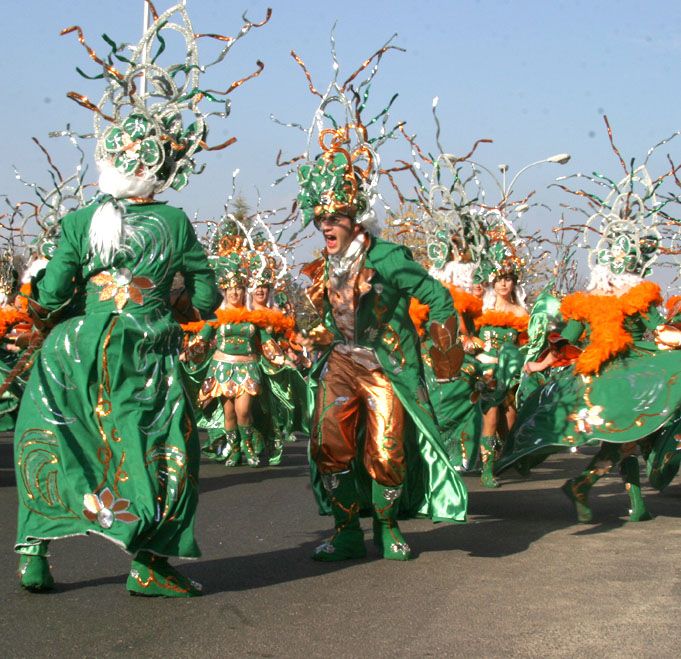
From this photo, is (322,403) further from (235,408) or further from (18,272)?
(18,272)

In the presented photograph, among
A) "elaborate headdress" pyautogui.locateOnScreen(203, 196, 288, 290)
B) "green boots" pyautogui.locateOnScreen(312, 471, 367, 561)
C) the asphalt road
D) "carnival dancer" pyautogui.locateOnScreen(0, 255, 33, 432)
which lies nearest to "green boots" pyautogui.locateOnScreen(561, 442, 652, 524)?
the asphalt road

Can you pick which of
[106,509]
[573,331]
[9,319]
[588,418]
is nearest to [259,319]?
[9,319]

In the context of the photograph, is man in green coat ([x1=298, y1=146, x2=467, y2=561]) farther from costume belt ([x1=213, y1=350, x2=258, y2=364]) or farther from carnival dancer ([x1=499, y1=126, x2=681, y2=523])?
costume belt ([x1=213, y1=350, x2=258, y2=364])

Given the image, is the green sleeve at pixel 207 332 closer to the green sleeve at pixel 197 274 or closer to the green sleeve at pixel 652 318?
the green sleeve at pixel 652 318

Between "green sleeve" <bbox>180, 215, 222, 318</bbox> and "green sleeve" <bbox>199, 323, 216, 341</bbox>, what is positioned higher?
"green sleeve" <bbox>180, 215, 222, 318</bbox>

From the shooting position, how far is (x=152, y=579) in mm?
5586

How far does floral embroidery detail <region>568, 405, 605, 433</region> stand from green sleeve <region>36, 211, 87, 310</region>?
367cm

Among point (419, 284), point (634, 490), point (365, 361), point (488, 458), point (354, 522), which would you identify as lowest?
point (488, 458)

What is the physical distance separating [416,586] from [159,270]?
6.34ft

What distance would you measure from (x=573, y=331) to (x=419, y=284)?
1.99m

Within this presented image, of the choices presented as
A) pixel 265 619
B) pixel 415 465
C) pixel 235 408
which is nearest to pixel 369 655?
pixel 265 619

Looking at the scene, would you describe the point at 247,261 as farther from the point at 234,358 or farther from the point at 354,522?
the point at 354,522

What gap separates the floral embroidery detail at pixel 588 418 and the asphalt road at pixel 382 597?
2.09ft

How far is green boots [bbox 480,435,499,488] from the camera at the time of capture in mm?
10516
